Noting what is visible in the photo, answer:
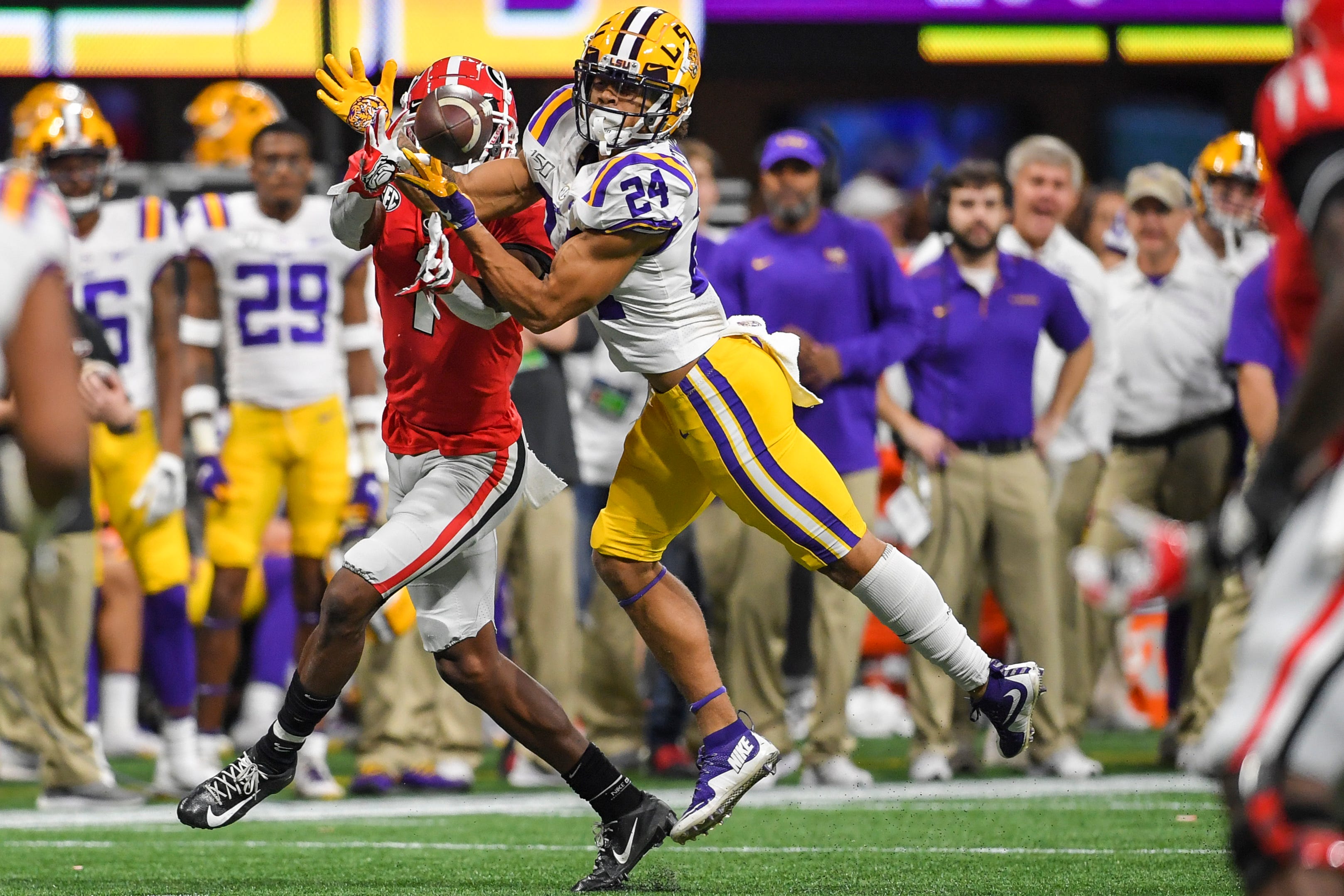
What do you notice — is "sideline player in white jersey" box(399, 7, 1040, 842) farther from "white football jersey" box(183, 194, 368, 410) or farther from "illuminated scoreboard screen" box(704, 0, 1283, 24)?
"illuminated scoreboard screen" box(704, 0, 1283, 24)

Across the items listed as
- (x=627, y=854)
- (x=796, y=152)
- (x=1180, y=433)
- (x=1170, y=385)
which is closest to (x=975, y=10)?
(x=1170, y=385)

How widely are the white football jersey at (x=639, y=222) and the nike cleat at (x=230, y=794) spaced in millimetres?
1297

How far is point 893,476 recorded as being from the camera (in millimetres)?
9391

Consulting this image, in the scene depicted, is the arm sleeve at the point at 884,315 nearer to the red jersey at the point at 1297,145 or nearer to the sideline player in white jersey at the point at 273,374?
the sideline player in white jersey at the point at 273,374

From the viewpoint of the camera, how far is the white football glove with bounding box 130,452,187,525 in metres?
6.81

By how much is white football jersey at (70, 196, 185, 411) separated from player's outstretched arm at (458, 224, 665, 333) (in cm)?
296

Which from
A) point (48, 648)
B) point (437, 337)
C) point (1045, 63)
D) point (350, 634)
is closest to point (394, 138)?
point (437, 337)

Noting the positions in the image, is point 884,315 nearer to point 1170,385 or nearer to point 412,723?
point 1170,385

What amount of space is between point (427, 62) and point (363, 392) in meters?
3.86

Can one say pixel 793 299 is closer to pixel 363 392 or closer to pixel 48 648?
pixel 363 392

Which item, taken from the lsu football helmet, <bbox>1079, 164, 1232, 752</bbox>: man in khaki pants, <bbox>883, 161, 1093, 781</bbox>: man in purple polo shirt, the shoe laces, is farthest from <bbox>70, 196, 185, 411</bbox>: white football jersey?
<bbox>1079, 164, 1232, 752</bbox>: man in khaki pants

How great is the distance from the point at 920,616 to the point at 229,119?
6.49 meters

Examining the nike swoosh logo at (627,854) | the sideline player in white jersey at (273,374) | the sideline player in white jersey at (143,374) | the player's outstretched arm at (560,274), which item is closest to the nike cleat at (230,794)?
the nike swoosh logo at (627,854)

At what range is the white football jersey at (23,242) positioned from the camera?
2670 mm
